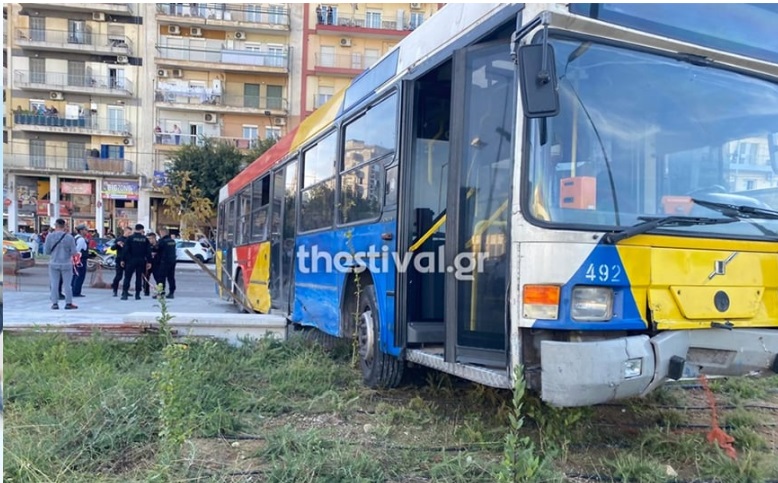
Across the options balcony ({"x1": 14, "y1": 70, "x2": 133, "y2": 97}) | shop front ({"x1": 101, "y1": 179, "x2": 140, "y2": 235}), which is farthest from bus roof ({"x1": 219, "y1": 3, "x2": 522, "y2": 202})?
balcony ({"x1": 14, "y1": 70, "x2": 133, "y2": 97})

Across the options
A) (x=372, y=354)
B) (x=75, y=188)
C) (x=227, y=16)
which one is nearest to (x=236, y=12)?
(x=227, y=16)

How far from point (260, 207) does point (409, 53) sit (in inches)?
241

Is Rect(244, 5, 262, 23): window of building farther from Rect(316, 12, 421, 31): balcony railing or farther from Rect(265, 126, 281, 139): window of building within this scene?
Rect(265, 126, 281, 139): window of building

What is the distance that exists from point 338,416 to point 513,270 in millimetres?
2167

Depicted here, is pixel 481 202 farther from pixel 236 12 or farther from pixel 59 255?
pixel 236 12

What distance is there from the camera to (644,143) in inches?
147

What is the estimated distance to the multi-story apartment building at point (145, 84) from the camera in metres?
40.1

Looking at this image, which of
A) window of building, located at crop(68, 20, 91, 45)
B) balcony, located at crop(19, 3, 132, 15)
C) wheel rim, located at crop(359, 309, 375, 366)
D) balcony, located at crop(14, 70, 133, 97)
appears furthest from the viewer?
window of building, located at crop(68, 20, 91, 45)

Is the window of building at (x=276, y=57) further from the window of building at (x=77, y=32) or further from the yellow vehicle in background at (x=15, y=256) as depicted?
the yellow vehicle in background at (x=15, y=256)

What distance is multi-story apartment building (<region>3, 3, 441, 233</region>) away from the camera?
40.1 meters

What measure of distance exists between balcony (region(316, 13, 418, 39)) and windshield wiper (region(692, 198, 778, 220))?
39682 mm

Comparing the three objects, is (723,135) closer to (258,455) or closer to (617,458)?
(617,458)

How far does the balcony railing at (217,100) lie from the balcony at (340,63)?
3.64m

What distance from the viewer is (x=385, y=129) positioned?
551 cm
